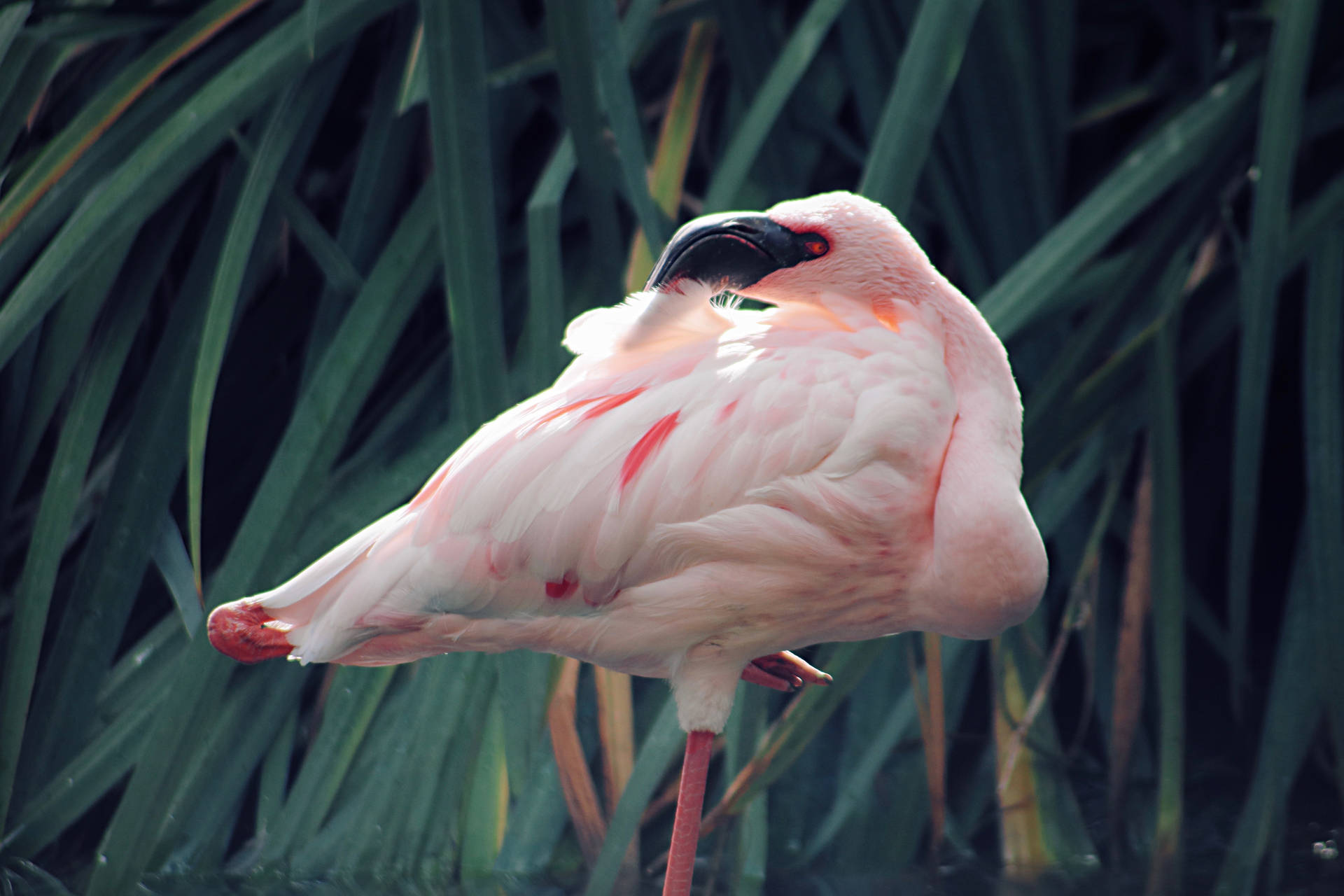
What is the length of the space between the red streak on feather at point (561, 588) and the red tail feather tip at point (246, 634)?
309 millimetres

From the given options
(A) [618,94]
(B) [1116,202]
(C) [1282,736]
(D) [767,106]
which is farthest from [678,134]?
(C) [1282,736]

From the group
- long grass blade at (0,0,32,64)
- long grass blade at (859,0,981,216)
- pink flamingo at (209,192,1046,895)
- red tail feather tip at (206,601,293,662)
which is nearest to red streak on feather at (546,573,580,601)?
pink flamingo at (209,192,1046,895)

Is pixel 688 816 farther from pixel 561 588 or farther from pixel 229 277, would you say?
pixel 229 277

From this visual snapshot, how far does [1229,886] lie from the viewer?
167cm

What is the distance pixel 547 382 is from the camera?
1.73m

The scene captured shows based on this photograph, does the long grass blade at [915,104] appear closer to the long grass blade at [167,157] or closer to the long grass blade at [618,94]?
the long grass blade at [618,94]

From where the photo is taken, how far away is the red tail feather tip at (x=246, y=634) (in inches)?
51.0

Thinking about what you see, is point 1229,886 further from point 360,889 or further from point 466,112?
point 466,112

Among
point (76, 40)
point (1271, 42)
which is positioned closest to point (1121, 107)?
point (1271, 42)

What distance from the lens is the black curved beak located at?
127 cm

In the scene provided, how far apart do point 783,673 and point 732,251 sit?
57cm

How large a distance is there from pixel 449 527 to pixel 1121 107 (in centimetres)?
169

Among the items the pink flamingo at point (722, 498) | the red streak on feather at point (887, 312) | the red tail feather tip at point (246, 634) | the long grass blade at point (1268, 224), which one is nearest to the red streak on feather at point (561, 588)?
the pink flamingo at point (722, 498)

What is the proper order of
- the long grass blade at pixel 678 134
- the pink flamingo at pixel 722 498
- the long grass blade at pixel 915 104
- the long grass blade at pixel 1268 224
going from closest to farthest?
the pink flamingo at pixel 722 498
the long grass blade at pixel 915 104
the long grass blade at pixel 1268 224
the long grass blade at pixel 678 134
